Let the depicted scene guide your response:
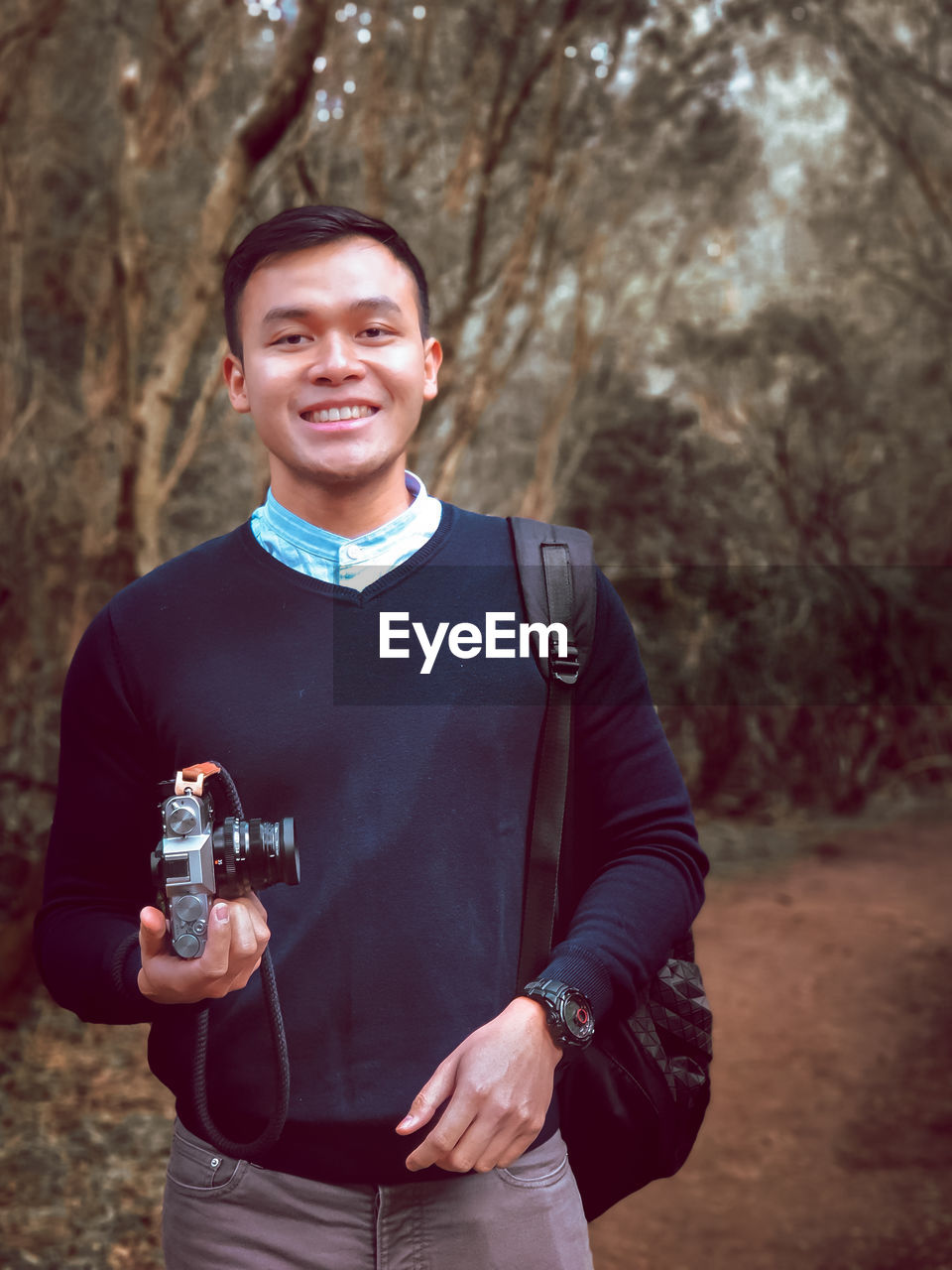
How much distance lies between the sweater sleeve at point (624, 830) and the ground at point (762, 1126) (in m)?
3.35

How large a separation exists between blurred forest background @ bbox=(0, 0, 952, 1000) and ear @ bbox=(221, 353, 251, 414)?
3762 millimetres

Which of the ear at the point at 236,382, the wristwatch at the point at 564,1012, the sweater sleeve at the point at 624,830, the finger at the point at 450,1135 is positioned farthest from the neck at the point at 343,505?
the finger at the point at 450,1135

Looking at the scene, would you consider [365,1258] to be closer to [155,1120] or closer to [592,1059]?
[592,1059]

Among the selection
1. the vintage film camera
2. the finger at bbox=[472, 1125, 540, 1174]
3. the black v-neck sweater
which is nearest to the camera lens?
the vintage film camera

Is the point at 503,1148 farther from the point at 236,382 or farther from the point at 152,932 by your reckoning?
the point at 236,382

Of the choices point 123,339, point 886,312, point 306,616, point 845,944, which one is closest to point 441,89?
point 123,339

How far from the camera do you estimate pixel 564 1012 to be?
5.44 ft

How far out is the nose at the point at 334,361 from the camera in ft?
6.15

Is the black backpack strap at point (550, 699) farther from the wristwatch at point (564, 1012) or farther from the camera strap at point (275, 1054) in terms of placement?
the camera strap at point (275, 1054)

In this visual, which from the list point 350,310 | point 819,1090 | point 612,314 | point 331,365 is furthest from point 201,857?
point 612,314

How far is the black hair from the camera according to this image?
1.92m

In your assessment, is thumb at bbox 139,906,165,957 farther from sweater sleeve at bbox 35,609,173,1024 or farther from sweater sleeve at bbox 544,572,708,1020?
sweater sleeve at bbox 544,572,708,1020

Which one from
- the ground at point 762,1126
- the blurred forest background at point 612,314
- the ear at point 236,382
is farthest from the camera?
the blurred forest background at point 612,314

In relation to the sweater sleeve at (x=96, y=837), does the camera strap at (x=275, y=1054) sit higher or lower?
lower
